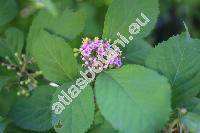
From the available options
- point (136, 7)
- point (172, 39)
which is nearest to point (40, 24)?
Result: point (136, 7)

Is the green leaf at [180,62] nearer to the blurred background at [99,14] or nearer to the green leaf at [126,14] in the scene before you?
the green leaf at [126,14]

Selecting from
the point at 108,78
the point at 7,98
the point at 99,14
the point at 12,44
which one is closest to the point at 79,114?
the point at 108,78

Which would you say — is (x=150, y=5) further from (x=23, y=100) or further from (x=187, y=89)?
(x=23, y=100)

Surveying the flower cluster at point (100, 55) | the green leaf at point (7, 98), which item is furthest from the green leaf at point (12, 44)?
the flower cluster at point (100, 55)

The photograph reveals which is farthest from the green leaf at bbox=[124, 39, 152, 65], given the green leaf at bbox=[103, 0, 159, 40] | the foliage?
the green leaf at bbox=[103, 0, 159, 40]

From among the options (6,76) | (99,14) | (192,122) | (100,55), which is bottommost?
(192,122)

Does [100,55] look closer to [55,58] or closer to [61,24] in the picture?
[55,58]
